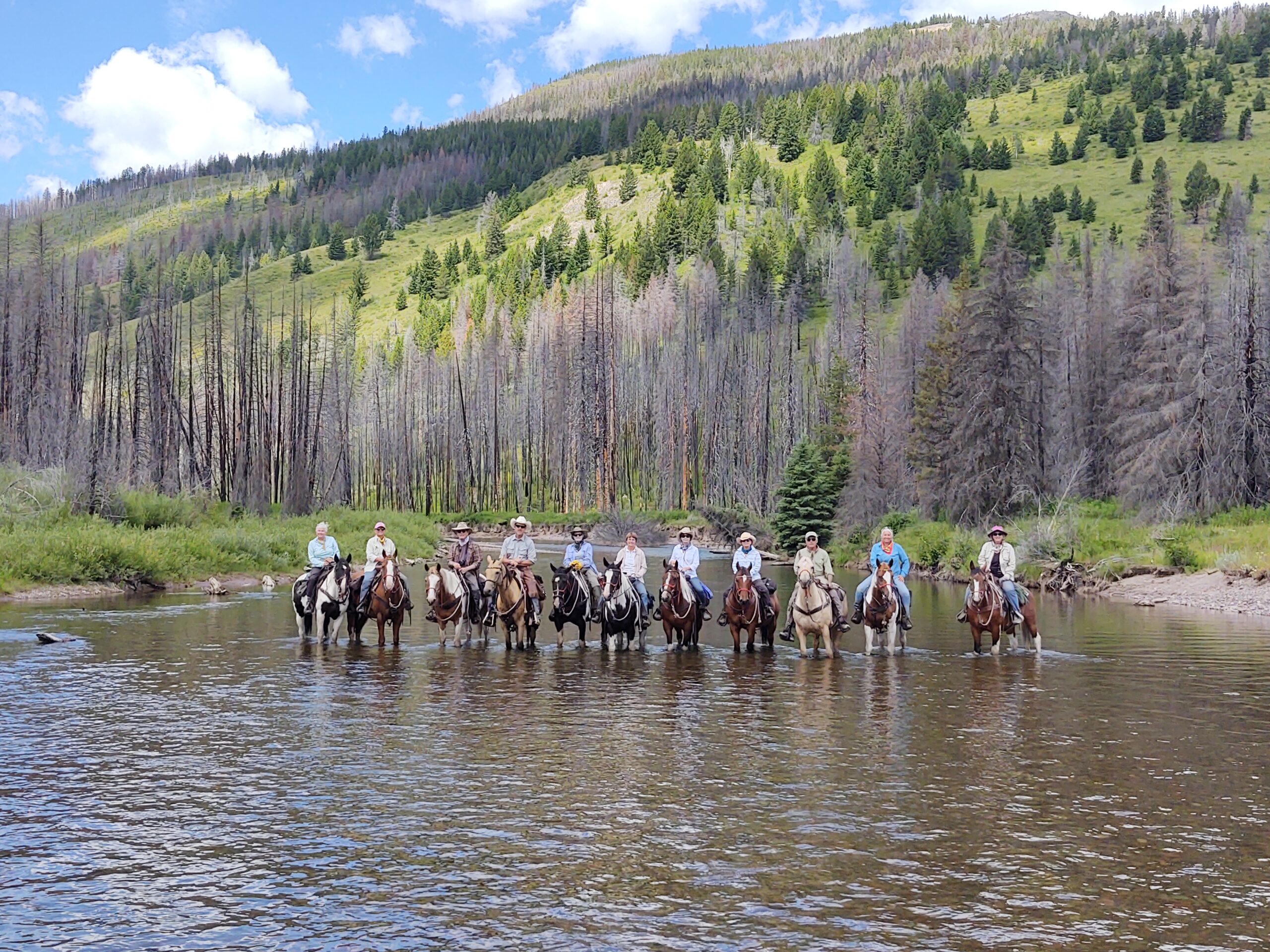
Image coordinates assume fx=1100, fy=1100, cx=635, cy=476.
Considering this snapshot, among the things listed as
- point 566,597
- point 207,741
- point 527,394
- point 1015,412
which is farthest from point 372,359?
point 207,741

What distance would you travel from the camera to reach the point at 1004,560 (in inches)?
787

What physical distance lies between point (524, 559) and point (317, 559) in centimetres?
436

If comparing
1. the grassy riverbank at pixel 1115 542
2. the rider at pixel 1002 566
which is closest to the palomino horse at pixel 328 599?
the rider at pixel 1002 566

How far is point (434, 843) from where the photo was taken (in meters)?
8.09

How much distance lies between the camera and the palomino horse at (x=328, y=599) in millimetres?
20875

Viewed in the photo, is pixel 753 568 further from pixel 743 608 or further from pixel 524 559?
pixel 524 559

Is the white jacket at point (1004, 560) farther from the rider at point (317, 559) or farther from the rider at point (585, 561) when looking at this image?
the rider at point (317, 559)

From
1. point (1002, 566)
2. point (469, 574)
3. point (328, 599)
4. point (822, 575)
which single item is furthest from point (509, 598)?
point (1002, 566)

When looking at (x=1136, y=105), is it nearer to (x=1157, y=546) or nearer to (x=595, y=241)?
(x=595, y=241)

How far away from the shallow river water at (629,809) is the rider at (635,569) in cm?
352

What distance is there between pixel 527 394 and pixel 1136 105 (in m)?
103

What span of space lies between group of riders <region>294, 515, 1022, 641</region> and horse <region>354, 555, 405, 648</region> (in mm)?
142

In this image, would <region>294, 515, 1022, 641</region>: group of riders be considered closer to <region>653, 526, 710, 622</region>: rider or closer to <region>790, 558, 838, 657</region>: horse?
<region>653, 526, 710, 622</region>: rider

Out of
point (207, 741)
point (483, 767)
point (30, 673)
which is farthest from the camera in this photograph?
point (30, 673)
